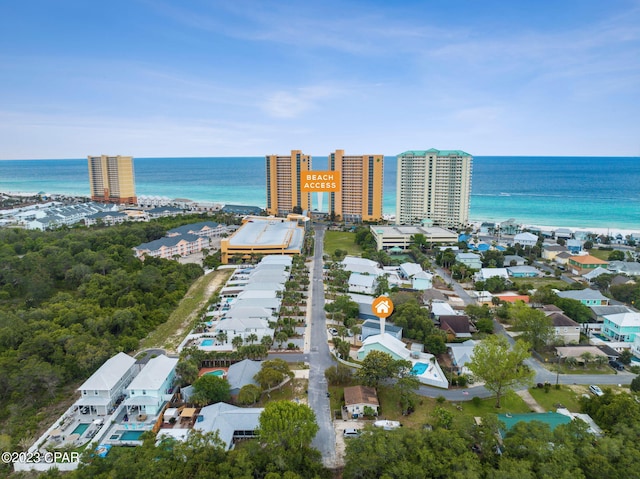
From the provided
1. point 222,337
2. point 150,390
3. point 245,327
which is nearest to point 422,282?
point 245,327

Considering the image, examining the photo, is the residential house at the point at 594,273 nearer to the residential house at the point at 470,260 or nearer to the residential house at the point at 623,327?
the residential house at the point at 470,260

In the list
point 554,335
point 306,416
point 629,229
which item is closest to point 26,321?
point 306,416

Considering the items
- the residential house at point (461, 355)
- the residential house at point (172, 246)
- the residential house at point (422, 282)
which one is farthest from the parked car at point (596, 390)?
the residential house at point (172, 246)

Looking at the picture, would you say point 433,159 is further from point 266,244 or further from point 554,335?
point 554,335

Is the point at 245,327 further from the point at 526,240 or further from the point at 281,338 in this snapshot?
the point at 526,240

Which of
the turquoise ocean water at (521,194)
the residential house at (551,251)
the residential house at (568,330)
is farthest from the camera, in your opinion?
the turquoise ocean water at (521,194)

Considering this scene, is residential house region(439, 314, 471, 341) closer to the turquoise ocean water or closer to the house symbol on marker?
the house symbol on marker

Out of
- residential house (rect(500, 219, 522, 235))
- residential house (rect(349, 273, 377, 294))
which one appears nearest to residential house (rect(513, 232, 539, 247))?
residential house (rect(500, 219, 522, 235))
